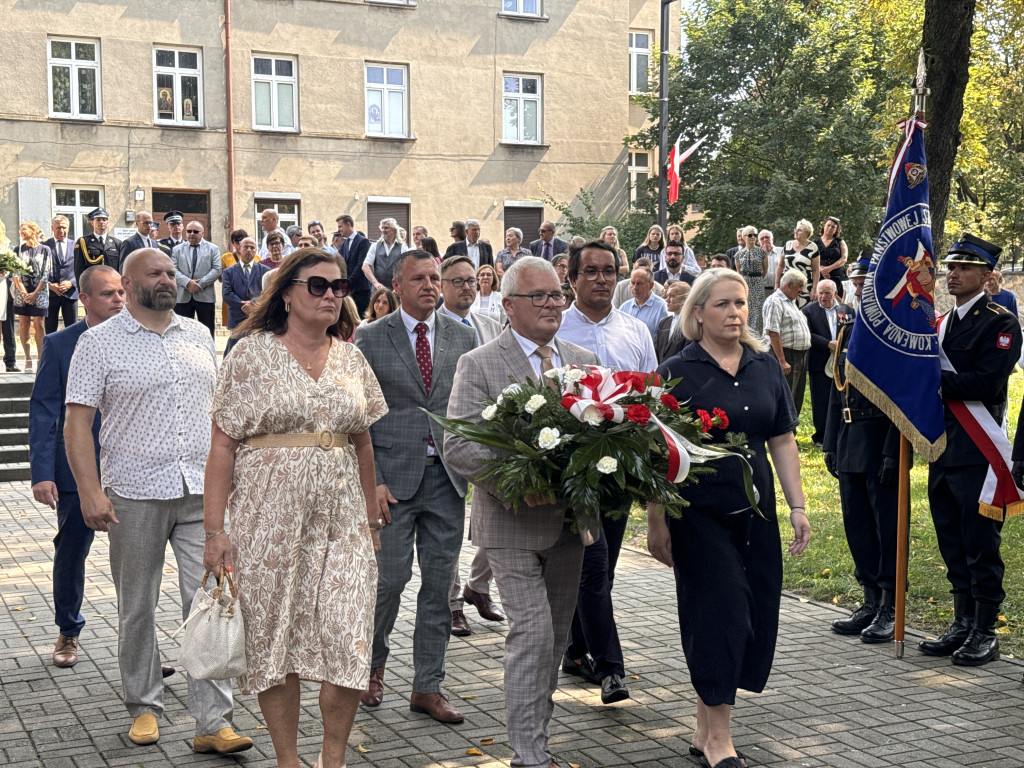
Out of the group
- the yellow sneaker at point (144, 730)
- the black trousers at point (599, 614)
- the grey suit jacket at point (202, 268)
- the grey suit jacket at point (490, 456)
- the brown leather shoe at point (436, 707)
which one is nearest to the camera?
the grey suit jacket at point (490, 456)

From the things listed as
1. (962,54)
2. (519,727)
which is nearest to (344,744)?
(519,727)

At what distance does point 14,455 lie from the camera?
15875mm

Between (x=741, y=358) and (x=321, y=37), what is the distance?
29925mm

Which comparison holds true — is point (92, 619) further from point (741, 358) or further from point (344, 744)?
point (741, 358)

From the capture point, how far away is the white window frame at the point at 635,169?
39.7 meters

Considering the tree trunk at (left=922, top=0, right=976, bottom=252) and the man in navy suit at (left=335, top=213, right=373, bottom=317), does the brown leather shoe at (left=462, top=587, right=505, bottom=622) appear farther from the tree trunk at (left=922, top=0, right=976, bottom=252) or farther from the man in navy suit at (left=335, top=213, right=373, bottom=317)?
the man in navy suit at (left=335, top=213, right=373, bottom=317)

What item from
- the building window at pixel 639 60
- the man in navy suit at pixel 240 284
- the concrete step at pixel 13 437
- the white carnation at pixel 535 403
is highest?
the building window at pixel 639 60

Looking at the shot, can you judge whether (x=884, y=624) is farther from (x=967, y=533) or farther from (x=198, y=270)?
(x=198, y=270)

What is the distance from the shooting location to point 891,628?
7.83 meters

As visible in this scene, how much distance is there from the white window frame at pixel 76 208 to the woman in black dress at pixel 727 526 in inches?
1123

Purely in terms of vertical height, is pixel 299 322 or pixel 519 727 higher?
pixel 299 322

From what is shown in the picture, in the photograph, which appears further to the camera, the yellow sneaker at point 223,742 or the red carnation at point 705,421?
the yellow sneaker at point 223,742

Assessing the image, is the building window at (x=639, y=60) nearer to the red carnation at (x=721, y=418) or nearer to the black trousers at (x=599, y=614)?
the black trousers at (x=599, y=614)

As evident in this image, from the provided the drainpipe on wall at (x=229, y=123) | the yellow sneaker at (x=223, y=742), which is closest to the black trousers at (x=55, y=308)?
the drainpipe on wall at (x=229, y=123)
